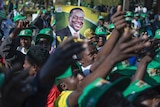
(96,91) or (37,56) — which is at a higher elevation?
(96,91)

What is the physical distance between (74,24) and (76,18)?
0.64ft

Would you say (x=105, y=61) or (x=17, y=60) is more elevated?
(x=105, y=61)

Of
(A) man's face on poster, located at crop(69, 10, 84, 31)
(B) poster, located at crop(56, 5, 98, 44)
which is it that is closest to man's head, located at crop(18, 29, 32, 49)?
(B) poster, located at crop(56, 5, 98, 44)

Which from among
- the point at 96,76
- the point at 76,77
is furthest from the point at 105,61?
the point at 76,77

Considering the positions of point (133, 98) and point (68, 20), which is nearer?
point (133, 98)

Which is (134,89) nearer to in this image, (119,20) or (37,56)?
(119,20)

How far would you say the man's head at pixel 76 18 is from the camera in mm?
6710

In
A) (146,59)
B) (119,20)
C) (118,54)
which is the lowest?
(146,59)

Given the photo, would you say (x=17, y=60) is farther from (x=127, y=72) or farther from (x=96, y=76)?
(x=96, y=76)

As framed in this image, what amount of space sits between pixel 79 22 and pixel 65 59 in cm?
443

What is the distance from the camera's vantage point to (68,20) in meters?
6.89

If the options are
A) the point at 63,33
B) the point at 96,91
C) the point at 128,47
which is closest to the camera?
the point at 96,91

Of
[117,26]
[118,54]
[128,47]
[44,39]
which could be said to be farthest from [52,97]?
[44,39]

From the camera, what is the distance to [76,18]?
6.89 meters
